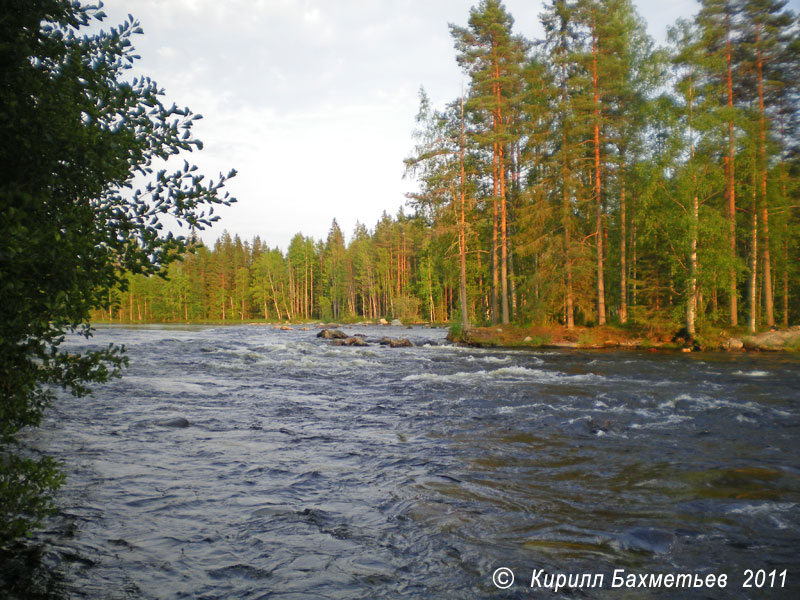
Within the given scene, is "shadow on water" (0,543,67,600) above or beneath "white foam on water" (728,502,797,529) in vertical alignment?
above

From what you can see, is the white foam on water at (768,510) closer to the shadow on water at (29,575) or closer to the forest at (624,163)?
the shadow on water at (29,575)

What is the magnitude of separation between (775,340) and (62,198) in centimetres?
2823

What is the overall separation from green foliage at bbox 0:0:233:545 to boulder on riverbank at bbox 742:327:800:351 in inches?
1049

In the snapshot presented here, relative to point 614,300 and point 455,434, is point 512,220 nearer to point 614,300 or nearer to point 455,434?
point 614,300

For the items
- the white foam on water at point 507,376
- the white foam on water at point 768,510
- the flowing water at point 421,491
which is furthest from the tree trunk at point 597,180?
the white foam on water at point 768,510

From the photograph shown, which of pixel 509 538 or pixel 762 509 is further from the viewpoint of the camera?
pixel 762 509

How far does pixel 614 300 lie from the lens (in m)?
34.1

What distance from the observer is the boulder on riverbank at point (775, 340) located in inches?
884

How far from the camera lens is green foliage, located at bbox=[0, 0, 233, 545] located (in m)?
3.51

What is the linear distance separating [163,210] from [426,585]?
420 cm

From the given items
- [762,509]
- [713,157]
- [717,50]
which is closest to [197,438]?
[762,509]

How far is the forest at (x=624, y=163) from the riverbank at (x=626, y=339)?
3.03 ft

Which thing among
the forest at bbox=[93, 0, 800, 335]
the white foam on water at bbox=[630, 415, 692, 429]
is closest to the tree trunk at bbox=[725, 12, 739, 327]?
the forest at bbox=[93, 0, 800, 335]

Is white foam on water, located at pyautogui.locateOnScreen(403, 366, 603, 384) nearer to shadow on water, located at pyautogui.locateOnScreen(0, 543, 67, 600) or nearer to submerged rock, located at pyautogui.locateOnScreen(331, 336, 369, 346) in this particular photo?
shadow on water, located at pyautogui.locateOnScreen(0, 543, 67, 600)
